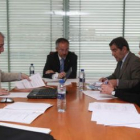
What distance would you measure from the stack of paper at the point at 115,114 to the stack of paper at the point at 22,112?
0.39 metres

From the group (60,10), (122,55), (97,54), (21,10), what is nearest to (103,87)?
(122,55)

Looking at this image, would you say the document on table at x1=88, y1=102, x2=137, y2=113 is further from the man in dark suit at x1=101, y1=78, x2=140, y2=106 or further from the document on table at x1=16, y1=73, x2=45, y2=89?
the document on table at x1=16, y1=73, x2=45, y2=89

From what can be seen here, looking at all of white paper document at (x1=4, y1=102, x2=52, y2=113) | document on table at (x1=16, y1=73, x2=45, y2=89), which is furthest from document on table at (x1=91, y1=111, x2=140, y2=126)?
document on table at (x1=16, y1=73, x2=45, y2=89)

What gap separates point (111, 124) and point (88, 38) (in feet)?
9.54

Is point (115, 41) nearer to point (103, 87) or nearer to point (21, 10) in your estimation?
point (103, 87)

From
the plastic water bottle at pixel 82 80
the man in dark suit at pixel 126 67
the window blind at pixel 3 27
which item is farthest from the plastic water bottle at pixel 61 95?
the window blind at pixel 3 27

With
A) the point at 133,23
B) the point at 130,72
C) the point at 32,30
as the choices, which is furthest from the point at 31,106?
the point at 133,23

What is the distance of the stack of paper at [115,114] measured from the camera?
142cm

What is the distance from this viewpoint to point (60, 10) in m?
4.06

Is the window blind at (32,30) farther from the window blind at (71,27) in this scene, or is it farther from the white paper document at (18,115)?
the white paper document at (18,115)

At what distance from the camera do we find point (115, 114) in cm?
157

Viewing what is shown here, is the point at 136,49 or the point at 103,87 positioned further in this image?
the point at 136,49

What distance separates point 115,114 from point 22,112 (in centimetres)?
66

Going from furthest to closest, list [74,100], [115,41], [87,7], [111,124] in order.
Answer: [87,7]
[115,41]
[74,100]
[111,124]
